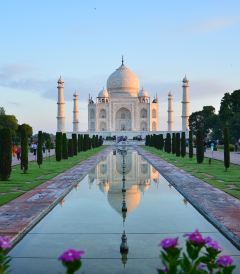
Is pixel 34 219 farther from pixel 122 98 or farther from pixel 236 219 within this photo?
pixel 122 98

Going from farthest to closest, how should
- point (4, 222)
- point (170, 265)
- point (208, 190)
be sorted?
point (208, 190)
point (4, 222)
point (170, 265)

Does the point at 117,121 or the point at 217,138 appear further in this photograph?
the point at 117,121

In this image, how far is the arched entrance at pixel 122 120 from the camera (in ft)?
176

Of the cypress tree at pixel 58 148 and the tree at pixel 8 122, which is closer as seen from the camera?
the cypress tree at pixel 58 148

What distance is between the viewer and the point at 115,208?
6.14 m

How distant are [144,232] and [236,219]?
1275mm

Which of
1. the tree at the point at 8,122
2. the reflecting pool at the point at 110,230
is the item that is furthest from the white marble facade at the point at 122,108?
the reflecting pool at the point at 110,230

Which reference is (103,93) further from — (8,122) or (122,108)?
(8,122)

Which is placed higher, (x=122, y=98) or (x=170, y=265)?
(x=122, y=98)

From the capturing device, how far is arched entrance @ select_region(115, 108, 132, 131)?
176 ft

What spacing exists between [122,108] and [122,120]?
1.49 meters

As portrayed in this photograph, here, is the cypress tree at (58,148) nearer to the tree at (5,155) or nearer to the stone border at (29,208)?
the tree at (5,155)

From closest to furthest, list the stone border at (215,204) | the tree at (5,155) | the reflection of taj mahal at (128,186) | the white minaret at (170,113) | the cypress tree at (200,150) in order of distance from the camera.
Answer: the stone border at (215,204)
the reflection of taj mahal at (128,186)
the tree at (5,155)
the cypress tree at (200,150)
the white minaret at (170,113)

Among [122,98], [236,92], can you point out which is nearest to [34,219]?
[236,92]
